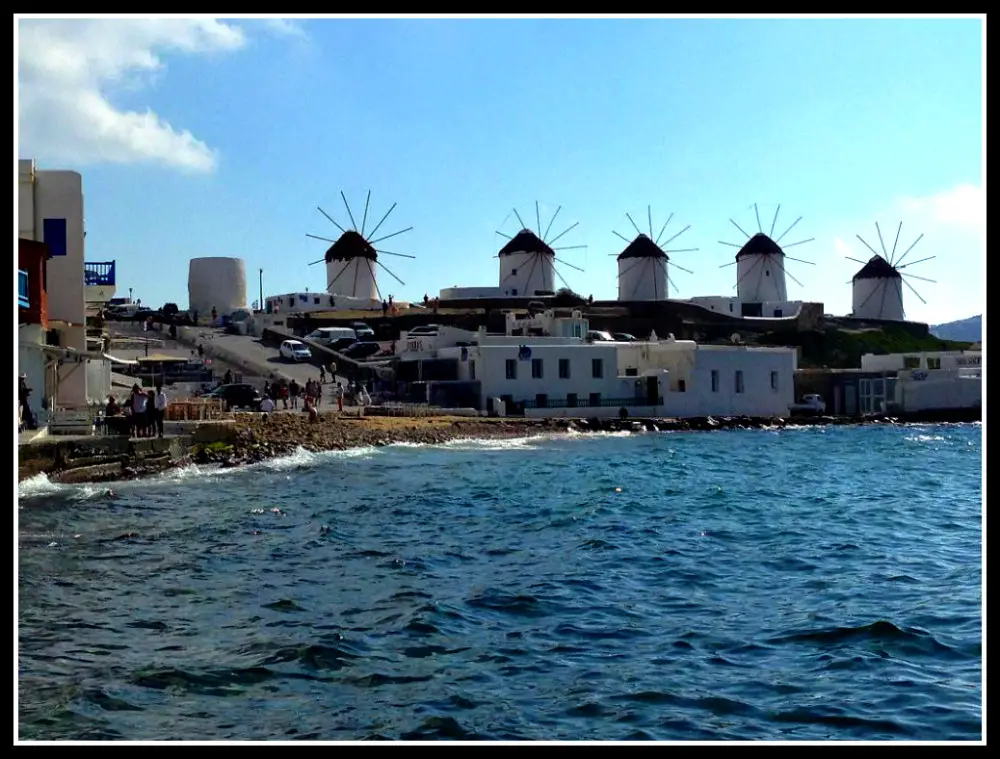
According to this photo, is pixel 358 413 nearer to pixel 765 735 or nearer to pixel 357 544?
pixel 357 544

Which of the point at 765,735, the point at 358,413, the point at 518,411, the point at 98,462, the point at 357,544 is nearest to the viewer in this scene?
the point at 765,735

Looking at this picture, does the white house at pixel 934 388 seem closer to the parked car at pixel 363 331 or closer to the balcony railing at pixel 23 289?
the parked car at pixel 363 331

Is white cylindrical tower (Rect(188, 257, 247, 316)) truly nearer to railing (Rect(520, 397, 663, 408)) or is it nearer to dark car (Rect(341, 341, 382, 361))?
dark car (Rect(341, 341, 382, 361))

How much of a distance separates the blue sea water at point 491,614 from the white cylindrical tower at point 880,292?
68.0 meters

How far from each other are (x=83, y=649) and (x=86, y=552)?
507cm

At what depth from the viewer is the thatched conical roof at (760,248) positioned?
8652cm

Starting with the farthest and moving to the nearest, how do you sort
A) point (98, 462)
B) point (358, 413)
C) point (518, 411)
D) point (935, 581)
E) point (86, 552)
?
point (518, 411), point (358, 413), point (98, 462), point (86, 552), point (935, 581)

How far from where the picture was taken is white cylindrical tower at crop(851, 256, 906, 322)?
86.1 metres

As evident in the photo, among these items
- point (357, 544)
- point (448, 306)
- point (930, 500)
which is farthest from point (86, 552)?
point (448, 306)

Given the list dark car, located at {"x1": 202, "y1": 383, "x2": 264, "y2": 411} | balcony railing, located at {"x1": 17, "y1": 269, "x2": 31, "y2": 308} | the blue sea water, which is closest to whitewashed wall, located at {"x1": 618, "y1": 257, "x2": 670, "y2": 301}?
dark car, located at {"x1": 202, "y1": 383, "x2": 264, "y2": 411}

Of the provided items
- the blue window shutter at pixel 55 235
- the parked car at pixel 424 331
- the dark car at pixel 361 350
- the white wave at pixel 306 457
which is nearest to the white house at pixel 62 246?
the blue window shutter at pixel 55 235
